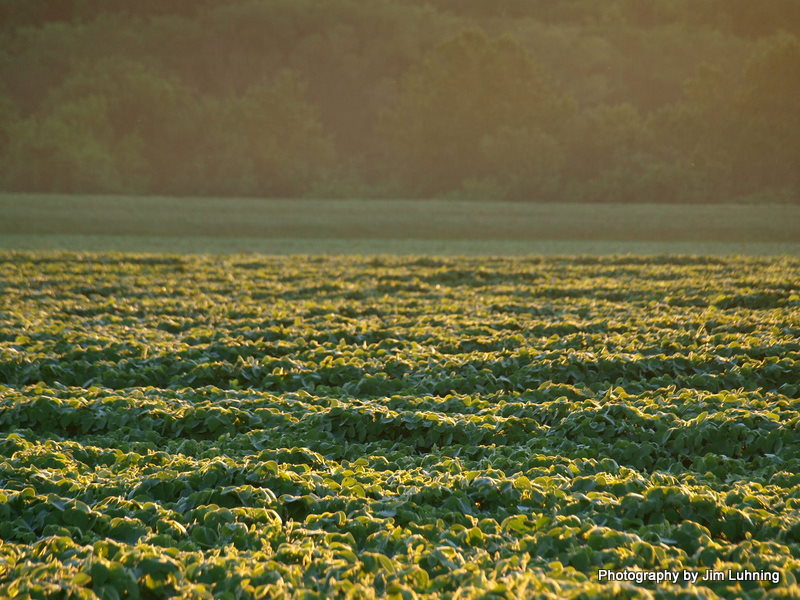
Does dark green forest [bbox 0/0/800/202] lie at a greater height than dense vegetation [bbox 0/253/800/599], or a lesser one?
greater

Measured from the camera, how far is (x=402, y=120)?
3757 inches

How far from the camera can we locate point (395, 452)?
9.60 meters

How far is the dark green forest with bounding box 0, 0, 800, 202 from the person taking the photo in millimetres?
88750

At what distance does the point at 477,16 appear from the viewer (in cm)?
15638

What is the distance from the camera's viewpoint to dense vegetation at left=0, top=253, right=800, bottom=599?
6305 millimetres

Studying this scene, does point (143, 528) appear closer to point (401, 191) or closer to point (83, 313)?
point (83, 313)

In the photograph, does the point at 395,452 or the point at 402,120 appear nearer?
the point at 395,452

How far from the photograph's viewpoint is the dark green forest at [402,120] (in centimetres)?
8875

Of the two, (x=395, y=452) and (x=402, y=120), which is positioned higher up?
(x=402, y=120)

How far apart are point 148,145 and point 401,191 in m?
30.7

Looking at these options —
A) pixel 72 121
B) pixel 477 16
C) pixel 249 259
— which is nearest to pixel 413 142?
pixel 72 121

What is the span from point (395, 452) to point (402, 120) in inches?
3492

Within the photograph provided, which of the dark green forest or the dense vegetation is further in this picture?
the dark green forest

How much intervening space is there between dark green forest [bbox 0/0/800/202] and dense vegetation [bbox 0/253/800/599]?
73869 mm
